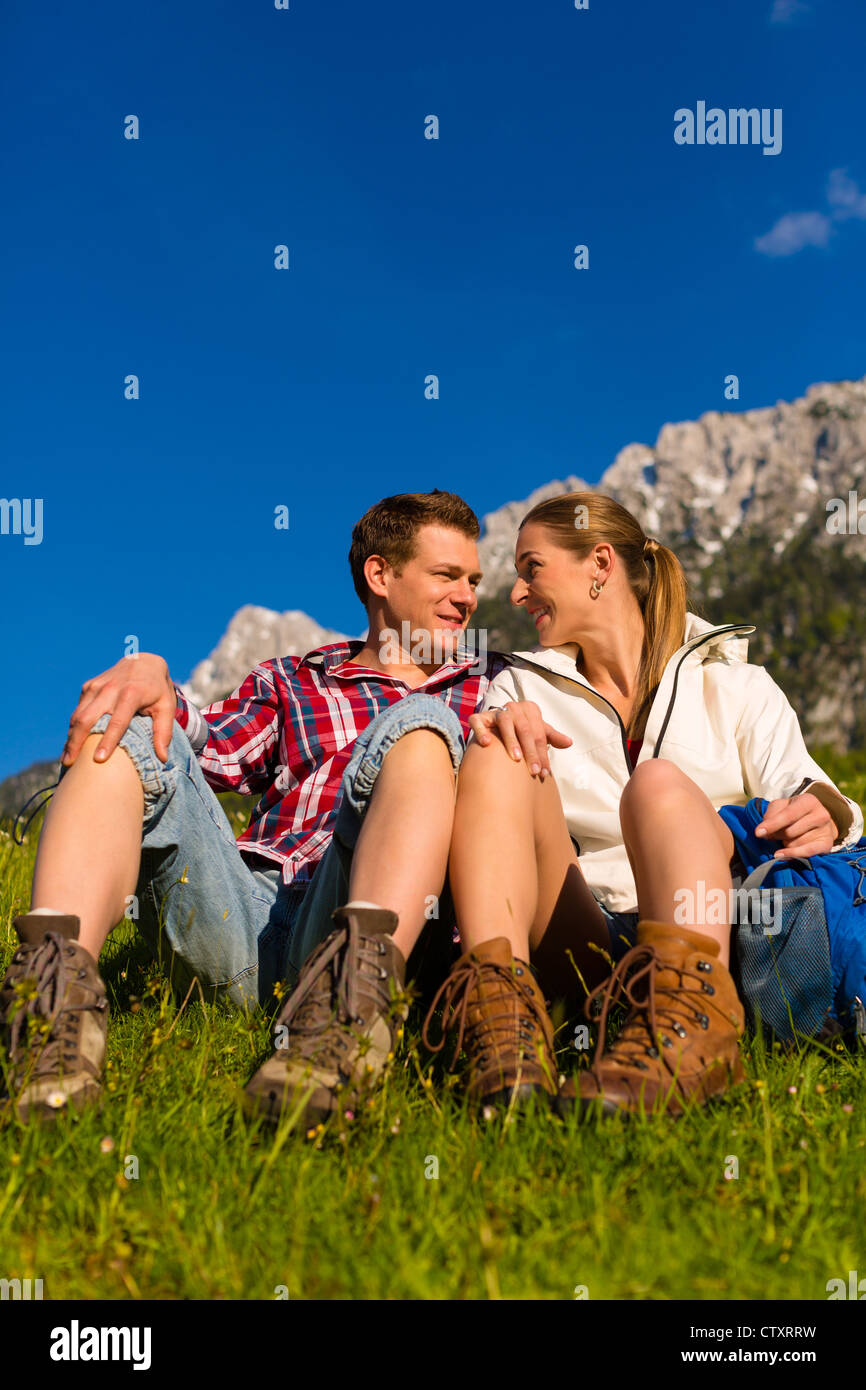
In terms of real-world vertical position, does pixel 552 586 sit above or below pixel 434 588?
below

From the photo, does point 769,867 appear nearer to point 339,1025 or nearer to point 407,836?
point 407,836

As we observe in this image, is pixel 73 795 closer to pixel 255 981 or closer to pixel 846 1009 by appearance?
pixel 255 981

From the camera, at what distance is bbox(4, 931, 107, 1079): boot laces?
277cm

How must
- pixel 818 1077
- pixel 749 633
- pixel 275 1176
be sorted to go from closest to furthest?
pixel 275 1176, pixel 818 1077, pixel 749 633

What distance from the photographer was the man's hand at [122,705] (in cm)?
342

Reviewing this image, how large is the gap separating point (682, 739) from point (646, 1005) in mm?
1828

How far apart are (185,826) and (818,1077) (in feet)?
7.54

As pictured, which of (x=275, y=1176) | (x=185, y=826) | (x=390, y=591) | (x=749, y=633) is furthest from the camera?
(x=390, y=591)

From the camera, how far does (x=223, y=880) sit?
153 inches

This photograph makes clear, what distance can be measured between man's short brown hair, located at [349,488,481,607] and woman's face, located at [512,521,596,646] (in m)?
0.80

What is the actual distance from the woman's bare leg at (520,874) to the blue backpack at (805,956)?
0.59 m

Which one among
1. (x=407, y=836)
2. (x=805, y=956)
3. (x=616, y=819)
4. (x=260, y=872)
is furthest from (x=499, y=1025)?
(x=260, y=872)
